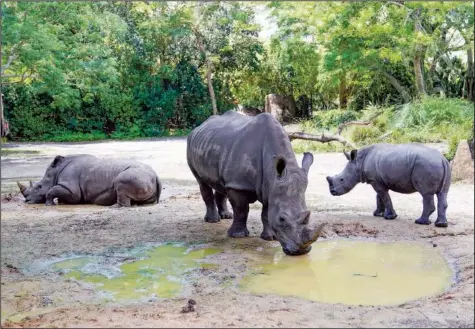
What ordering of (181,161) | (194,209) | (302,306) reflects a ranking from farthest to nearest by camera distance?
(181,161) → (194,209) → (302,306)

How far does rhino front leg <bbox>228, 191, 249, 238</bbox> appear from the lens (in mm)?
6973

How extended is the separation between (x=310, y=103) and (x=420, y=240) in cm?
2211

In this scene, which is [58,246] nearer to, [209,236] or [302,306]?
[209,236]

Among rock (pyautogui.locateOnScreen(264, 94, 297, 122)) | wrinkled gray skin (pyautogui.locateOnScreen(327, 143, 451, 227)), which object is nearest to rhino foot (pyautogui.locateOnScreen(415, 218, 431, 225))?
wrinkled gray skin (pyautogui.locateOnScreen(327, 143, 451, 227))

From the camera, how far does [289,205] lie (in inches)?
234

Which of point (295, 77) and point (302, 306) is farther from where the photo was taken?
point (295, 77)

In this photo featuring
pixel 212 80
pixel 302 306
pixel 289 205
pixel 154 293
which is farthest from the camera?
pixel 212 80

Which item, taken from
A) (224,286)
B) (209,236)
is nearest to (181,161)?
(209,236)

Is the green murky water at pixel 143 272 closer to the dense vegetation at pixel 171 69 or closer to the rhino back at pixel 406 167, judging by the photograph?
the rhino back at pixel 406 167

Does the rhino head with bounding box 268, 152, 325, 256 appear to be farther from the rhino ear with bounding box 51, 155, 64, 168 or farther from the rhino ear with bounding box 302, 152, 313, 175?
the rhino ear with bounding box 51, 155, 64, 168

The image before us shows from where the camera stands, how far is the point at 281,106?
27.7m

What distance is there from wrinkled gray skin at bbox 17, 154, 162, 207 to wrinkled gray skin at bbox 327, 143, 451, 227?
3135mm

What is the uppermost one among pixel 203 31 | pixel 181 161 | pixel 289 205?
pixel 203 31

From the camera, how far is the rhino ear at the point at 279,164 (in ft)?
19.9
